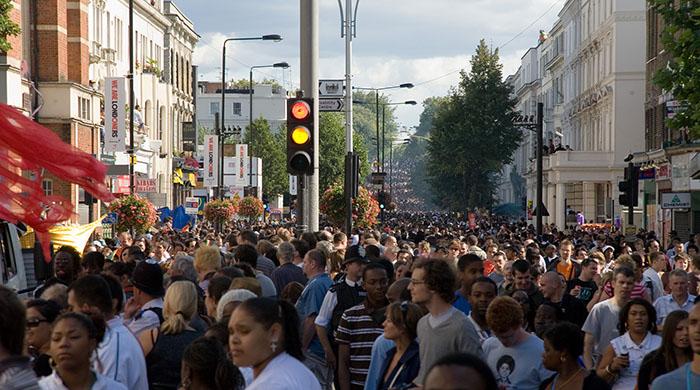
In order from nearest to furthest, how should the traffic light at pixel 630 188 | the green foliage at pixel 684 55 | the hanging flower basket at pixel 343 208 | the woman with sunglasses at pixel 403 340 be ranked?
the woman with sunglasses at pixel 403 340, the green foliage at pixel 684 55, the traffic light at pixel 630 188, the hanging flower basket at pixel 343 208

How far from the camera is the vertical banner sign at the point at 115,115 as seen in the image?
164ft

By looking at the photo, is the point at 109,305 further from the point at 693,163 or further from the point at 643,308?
the point at 693,163

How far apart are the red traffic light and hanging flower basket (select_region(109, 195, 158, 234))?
19.6 meters

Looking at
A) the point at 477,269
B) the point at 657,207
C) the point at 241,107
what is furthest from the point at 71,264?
the point at 241,107

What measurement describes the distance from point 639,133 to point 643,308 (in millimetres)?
62425

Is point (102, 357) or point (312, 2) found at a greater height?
Result: point (312, 2)

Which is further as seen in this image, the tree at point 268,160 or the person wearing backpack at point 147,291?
the tree at point 268,160

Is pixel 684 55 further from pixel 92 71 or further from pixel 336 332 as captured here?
pixel 92 71

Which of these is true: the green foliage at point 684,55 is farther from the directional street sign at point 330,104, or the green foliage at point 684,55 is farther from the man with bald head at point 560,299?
the directional street sign at point 330,104

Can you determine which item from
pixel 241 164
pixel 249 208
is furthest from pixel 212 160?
pixel 249 208

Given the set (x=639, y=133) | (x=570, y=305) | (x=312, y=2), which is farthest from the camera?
(x=639, y=133)

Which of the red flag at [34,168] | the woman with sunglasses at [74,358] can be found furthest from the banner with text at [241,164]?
the woman with sunglasses at [74,358]

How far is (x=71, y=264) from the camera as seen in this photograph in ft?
48.3

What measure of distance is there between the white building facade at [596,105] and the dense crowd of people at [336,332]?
5243 cm
